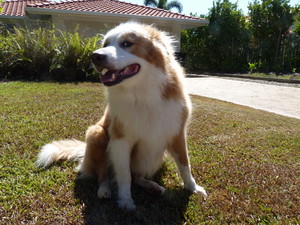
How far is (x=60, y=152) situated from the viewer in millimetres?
3006

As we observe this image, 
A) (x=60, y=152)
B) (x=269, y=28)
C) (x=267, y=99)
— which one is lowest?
(x=267, y=99)

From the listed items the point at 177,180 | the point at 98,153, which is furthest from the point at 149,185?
the point at 98,153

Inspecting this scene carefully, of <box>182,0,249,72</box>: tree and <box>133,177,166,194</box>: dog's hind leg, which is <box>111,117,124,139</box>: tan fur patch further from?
<box>182,0,249,72</box>: tree

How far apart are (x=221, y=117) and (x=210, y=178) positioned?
2729mm

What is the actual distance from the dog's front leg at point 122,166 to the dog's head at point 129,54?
0.57 meters

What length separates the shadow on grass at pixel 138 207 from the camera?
207 centimetres

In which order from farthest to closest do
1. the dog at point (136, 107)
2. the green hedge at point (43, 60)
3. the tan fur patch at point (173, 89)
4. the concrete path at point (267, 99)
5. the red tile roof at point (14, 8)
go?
the red tile roof at point (14, 8), the green hedge at point (43, 60), the concrete path at point (267, 99), the tan fur patch at point (173, 89), the dog at point (136, 107)

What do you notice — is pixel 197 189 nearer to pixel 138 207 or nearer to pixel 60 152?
pixel 138 207

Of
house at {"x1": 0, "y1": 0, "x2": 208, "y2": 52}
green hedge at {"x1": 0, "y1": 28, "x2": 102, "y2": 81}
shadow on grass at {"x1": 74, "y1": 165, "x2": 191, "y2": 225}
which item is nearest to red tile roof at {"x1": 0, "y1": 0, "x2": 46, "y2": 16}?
house at {"x1": 0, "y1": 0, "x2": 208, "y2": 52}

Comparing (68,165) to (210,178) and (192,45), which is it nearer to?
(210,178)

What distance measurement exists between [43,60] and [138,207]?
8.18 meters

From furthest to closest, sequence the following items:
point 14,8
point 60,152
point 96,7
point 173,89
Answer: point 14,8 < point 96,7 < point 60,152 < point 173,89

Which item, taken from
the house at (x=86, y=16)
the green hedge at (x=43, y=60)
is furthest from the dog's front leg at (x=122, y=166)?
the house at (x=86, y=16)

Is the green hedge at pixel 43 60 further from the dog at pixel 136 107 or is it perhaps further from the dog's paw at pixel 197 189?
the dog's paw at pixel 197 189
